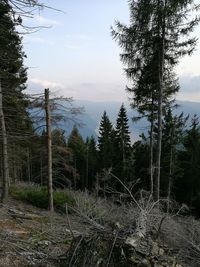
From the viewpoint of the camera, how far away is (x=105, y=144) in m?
45.9

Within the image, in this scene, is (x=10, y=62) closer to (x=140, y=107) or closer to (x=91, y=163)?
(x=140, y=107)

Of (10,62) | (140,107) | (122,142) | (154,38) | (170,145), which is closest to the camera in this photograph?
(10,62)

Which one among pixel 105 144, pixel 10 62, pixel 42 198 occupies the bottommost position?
pixel 105 144

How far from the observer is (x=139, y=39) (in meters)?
16.1

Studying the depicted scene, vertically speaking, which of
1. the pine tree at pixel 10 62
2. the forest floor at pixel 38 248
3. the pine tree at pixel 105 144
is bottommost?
the pine tree at pixel 105 144

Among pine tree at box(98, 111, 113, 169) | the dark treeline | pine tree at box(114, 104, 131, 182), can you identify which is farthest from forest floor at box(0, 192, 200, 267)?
pine tree at box(98, 111, 113, 169)

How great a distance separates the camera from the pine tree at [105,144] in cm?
4496

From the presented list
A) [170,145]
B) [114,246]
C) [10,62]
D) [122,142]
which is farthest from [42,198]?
[122,142]

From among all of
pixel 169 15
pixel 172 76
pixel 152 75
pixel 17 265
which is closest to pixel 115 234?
pixel 17 265

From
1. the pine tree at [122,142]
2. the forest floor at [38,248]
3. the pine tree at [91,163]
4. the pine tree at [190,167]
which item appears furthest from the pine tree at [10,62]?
the pine tree at [91,163]

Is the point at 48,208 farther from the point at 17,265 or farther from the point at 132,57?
the point at 17,265

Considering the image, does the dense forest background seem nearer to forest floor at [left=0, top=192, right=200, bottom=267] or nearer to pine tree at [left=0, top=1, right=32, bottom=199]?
pine tree at [left=0, top=1, right=32, bottom=199]

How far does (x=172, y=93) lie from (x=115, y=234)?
16.0 m

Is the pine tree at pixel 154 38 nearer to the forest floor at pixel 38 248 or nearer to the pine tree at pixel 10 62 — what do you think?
the pine tree at pixel 10 62
